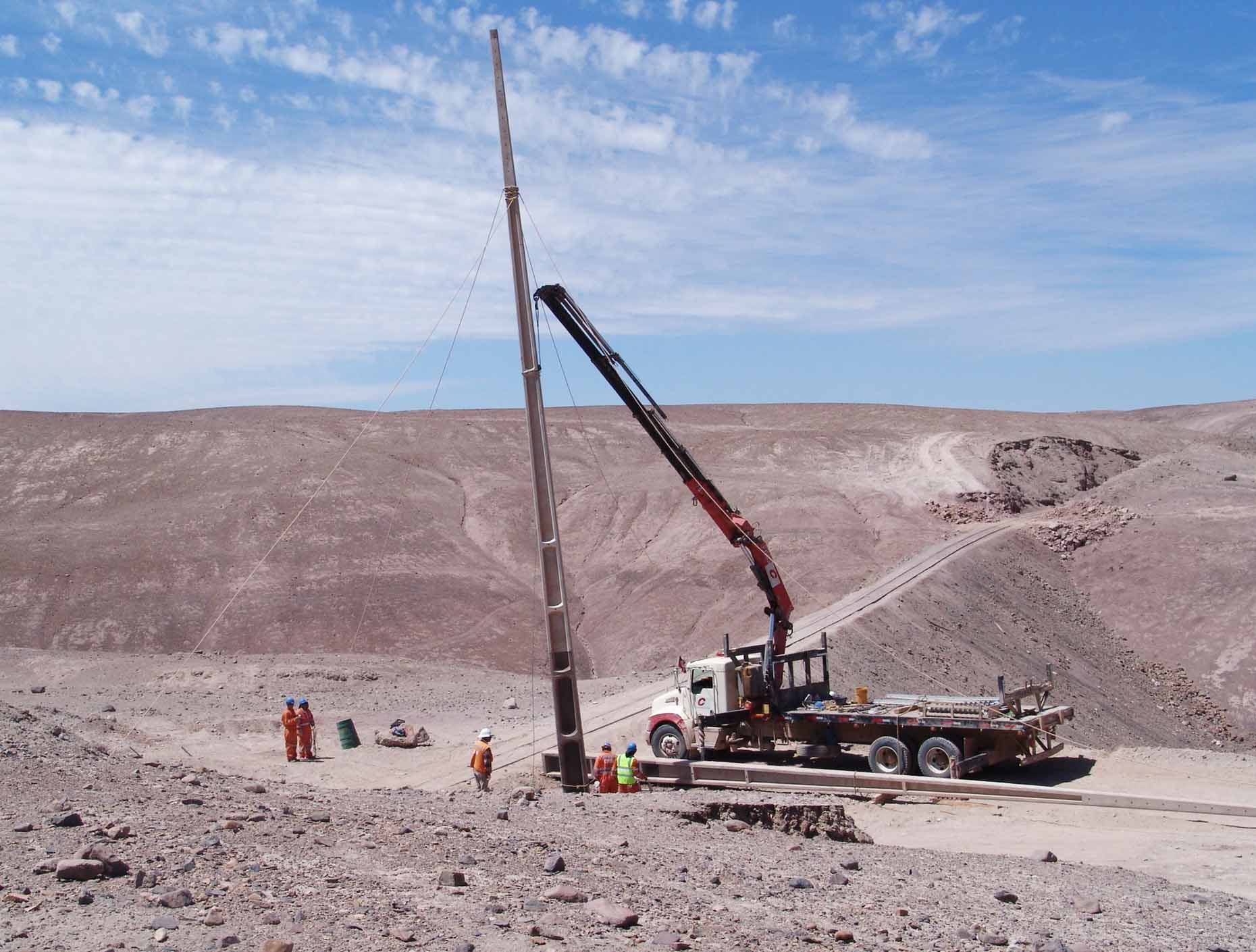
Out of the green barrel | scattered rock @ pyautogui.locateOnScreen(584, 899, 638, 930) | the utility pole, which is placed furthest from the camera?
the green barrel

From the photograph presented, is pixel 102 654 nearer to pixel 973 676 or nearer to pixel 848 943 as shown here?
pixel 973 676

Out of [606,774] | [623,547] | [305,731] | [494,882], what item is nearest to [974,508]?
[623,547]

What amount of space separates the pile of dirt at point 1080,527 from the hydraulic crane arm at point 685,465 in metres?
29.5

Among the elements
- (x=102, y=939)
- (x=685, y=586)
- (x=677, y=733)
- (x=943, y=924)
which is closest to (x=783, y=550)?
(x=685, y=586)

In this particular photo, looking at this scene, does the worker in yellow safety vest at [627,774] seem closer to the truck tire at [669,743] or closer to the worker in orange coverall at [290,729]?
the truck tire at [669,743]

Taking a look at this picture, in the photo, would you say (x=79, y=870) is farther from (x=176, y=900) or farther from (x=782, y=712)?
(x=782, y=712)

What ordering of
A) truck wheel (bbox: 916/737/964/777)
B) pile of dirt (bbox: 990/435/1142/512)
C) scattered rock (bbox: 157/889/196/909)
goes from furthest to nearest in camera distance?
1. pile of dirt (bbox: 990/435/1142/512)
2. truck wheel (bbox: 916/737/964/777)
3. scattered rock (bbox: 157/889/196/909)

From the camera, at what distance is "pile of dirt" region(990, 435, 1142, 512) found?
2511 inches

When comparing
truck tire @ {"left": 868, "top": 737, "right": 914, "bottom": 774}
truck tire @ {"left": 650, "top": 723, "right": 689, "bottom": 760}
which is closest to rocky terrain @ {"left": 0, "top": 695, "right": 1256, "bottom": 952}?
truck tire @ {"left": 868, "top": 737, "right": 914, "bottom": 774}

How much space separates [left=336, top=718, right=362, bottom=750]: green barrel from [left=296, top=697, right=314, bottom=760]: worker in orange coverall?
1435 millimetres

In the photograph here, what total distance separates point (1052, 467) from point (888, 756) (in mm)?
52125

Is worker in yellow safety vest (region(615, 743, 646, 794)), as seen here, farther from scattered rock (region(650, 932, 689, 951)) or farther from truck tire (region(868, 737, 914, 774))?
scattered rock (region(650, 932, 689, 951))

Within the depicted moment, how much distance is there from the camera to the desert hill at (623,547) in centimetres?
3978

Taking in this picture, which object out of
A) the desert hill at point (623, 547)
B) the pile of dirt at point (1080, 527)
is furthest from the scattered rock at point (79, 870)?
the pile of dirt at point (1080, 527)
